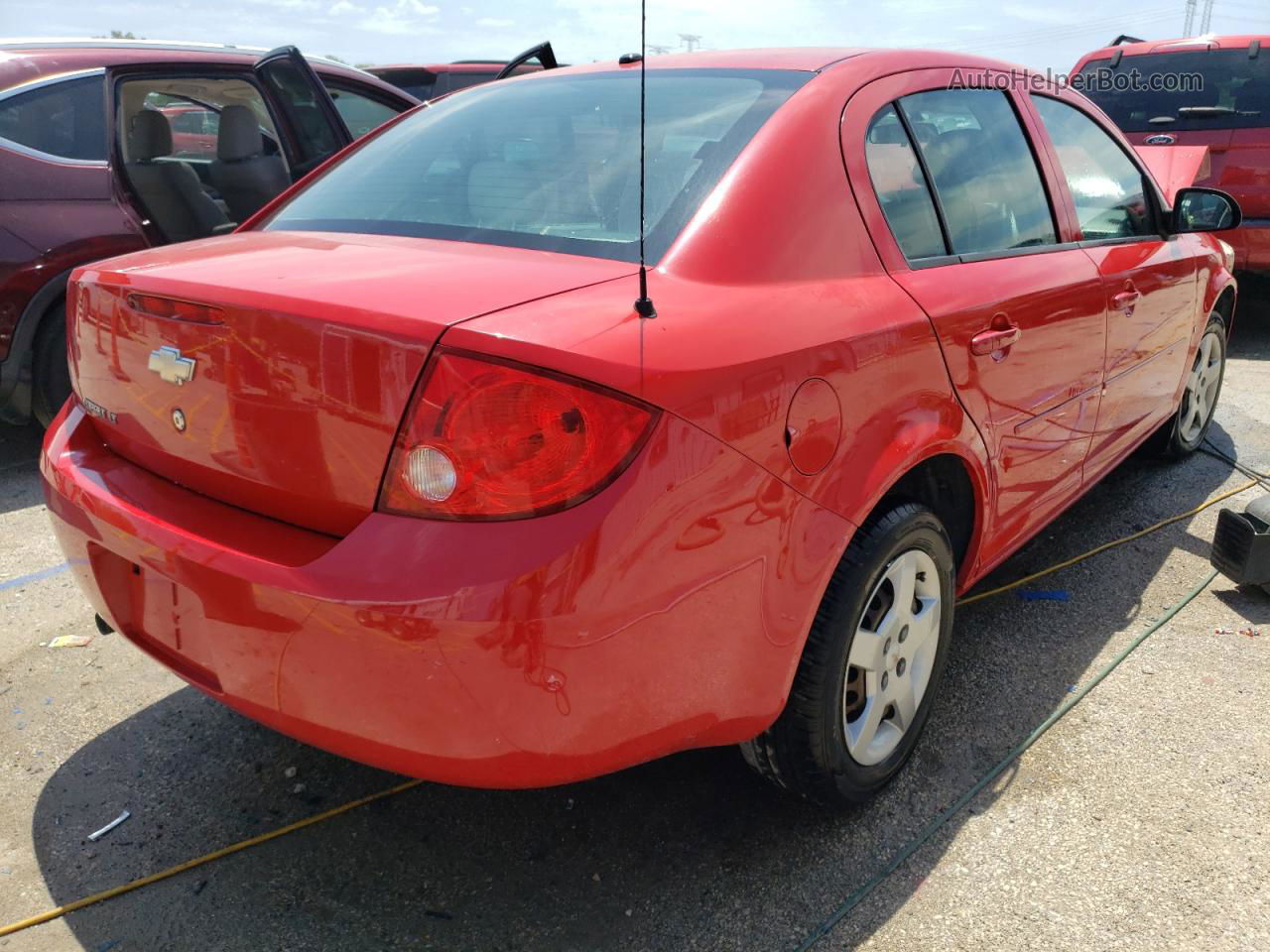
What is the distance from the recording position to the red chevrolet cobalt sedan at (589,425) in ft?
5.14

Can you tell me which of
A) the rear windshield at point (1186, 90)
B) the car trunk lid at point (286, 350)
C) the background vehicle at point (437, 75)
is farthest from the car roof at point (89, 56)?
the rear windshield at point (1186, 90)

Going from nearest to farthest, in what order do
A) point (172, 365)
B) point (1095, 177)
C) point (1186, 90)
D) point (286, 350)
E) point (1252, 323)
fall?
point (286, 350) < point (172, 365) < point (1095, 177) < point (1186, 90) < point (1252, 323)

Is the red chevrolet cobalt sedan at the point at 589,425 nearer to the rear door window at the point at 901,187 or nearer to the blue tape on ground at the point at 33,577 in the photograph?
the rear door window at the point at 901,187

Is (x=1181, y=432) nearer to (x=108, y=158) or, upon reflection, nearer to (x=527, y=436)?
(x=527, y=436)

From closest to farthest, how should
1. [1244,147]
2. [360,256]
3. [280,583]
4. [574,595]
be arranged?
[574,595] → [280,583] → [360,256] → [1244,147]

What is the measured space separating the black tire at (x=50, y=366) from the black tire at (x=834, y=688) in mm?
3621

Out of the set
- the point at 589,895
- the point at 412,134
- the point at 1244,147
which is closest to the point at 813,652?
the point at 589,895

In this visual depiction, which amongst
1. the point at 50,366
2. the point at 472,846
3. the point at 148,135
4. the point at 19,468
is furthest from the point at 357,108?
the point at 472,846

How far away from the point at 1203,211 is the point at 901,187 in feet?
6.63

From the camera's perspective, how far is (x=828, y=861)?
7.04 feet

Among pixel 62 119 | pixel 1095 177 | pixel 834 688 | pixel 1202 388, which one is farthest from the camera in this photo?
pixel 1202 388

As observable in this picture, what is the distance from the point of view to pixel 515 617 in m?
1.52

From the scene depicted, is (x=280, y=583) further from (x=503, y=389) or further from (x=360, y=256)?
(x=360, y=256)

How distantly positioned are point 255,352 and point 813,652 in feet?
3.75
